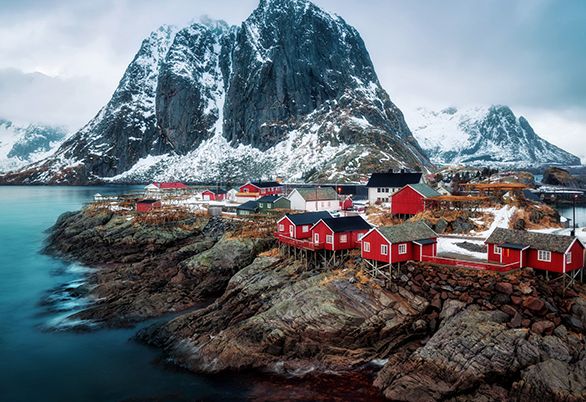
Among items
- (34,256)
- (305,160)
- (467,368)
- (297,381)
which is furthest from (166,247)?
(305,160)

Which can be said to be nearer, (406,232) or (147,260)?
Answer: (406,232)

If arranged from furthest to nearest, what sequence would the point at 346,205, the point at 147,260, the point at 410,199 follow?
the point at 346,205, the point at 410,199, the point at 147,260

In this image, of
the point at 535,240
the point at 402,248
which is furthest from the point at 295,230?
the point at 535,240

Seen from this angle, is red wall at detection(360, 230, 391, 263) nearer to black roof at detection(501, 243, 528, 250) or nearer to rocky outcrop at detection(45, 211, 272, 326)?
black roof at detection(501, 243, 528, 250)

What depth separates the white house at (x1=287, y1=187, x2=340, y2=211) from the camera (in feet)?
241

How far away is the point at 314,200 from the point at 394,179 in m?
15.6

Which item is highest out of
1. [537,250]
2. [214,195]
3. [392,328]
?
[214,195]

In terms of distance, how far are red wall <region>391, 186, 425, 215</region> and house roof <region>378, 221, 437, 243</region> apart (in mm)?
17357

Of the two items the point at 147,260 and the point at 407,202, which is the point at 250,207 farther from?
the point at 407,202

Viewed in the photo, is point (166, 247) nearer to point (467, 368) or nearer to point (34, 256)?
point (34, 256)

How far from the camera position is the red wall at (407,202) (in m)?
53.2

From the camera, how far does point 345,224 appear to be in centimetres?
4181

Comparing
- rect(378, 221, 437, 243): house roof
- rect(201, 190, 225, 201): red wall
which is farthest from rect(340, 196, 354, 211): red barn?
rect(201, 190, 225, 201): red wall

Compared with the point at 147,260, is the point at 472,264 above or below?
above
